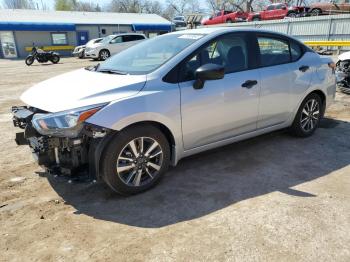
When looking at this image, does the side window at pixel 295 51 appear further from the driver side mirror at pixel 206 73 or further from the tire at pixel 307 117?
the driver side mirror at pixel 206 73

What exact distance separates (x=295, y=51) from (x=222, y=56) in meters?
1.50

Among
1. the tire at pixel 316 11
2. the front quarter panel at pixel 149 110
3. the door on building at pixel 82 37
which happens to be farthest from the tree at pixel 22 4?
the front quarter panel at pixel 149 110

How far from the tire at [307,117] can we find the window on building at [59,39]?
111 feet

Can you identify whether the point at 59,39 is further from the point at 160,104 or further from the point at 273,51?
the point at 160,104

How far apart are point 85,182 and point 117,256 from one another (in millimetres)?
926

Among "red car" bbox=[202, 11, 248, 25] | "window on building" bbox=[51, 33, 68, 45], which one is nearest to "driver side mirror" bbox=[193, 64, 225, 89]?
"red car" bbox=[202, 11, 248, 25]

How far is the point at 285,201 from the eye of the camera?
138 inches

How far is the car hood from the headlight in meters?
0.07

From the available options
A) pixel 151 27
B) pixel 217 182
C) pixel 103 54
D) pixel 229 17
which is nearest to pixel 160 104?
pixel 217 182

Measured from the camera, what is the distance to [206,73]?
3.67 meters

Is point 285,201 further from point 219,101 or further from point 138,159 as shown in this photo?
point 138,159

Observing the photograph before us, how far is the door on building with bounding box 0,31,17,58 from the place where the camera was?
32031mm

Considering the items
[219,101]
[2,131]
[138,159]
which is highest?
[219,101]

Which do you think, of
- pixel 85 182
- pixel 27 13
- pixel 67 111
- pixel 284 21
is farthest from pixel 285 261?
pixel 27 13
